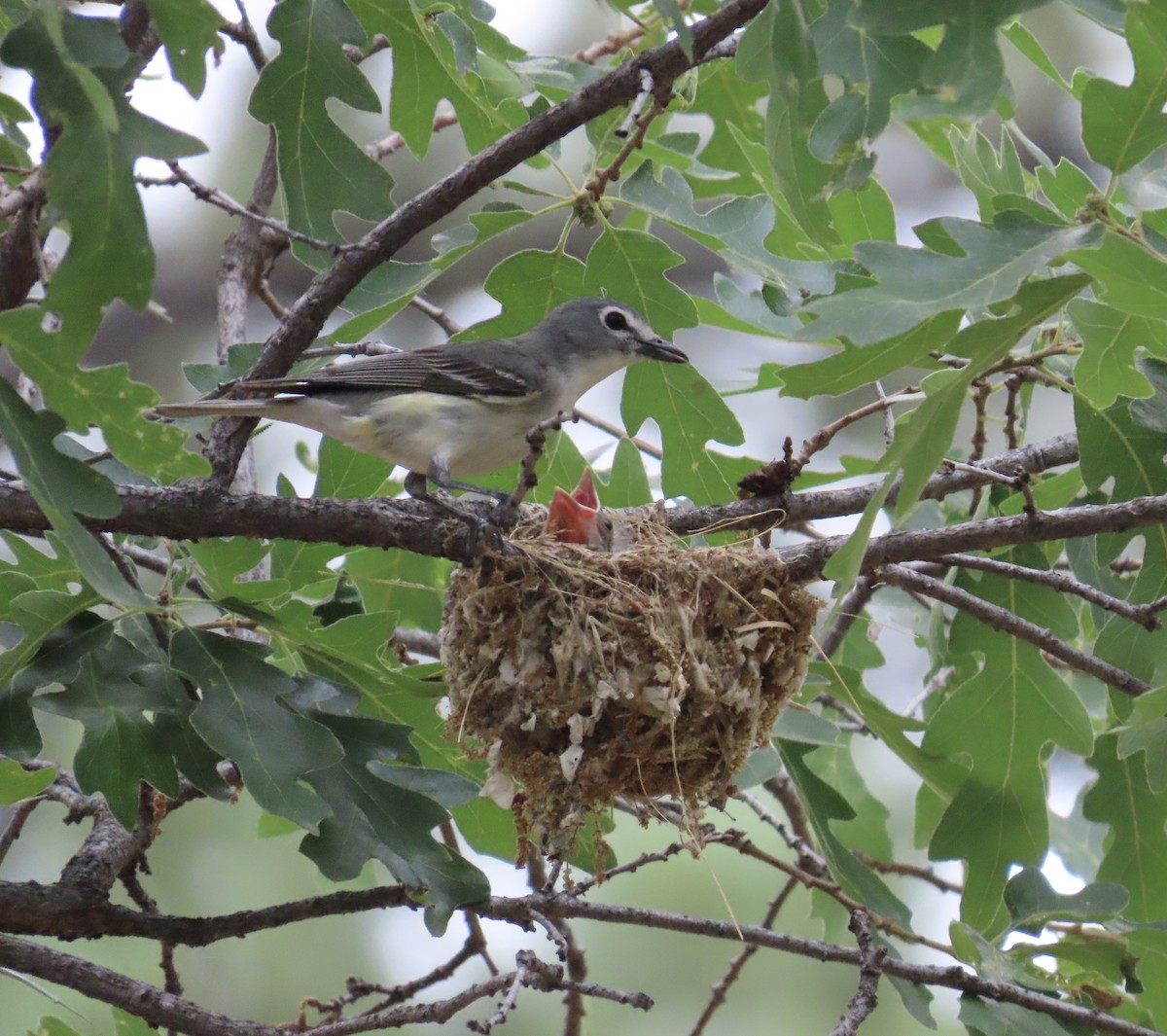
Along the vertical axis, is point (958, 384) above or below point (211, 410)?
below

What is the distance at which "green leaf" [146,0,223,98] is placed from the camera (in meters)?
2.09

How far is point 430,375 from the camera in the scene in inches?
168

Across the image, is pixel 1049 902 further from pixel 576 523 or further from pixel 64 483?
pixel 64 483

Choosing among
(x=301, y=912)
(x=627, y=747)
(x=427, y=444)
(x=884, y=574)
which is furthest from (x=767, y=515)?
(x=301, y=912)

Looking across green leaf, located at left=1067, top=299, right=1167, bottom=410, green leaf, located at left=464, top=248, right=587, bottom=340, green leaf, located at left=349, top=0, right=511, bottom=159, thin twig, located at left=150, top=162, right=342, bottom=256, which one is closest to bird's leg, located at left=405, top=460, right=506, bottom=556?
green leaf, located at left=464, top=248, right=587, bottom=340

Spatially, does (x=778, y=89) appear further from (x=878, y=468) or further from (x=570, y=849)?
(x=570, y=849)

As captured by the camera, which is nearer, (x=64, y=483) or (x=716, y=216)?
(x=64, y=483)

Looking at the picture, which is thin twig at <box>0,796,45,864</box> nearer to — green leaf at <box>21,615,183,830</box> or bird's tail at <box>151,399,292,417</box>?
green leaf at <box>21,615,183,830</box>

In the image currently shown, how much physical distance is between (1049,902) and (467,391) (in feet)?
7.48

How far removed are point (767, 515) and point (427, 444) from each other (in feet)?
3.99

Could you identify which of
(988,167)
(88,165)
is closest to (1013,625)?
(988,167)

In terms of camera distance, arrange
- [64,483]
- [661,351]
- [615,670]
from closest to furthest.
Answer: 1. [64,483]
2. [615,670]
3. [661,351]

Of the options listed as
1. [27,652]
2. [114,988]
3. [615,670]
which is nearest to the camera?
[27,652]

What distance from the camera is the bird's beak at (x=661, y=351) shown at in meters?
3.85
